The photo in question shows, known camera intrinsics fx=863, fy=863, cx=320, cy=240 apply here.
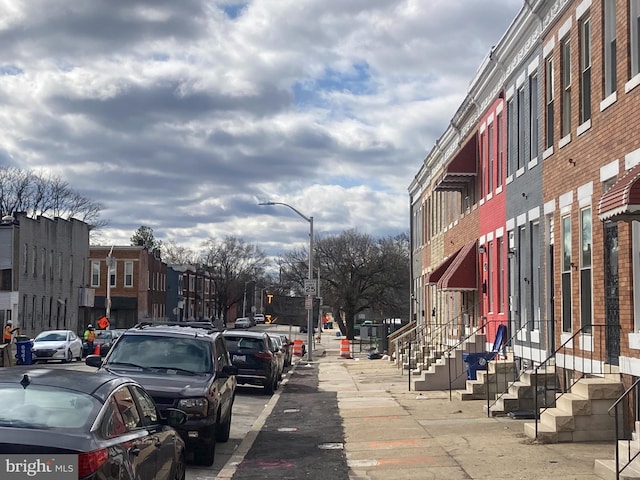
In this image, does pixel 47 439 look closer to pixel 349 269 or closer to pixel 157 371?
pixel 157 371

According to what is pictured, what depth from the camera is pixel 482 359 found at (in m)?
20.7

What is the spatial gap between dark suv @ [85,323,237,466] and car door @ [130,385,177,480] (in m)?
3.24

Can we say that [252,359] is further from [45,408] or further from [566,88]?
[45,408]

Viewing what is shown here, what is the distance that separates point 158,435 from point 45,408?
4.78ft

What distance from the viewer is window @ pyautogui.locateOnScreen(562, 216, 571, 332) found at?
15539 millimetres

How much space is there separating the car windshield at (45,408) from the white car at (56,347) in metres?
29.5

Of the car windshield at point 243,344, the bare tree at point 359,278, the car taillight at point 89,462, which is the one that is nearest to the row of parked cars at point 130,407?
the car taillight at point 89,462

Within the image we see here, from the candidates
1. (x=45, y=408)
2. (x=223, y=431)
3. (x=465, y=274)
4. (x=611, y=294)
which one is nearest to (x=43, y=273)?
(x=465, y=274)

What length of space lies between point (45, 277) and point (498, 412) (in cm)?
4155

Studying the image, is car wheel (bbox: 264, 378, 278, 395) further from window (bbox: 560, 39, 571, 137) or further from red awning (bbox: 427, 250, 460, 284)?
window (bbox: 560, 39, 571, 137)

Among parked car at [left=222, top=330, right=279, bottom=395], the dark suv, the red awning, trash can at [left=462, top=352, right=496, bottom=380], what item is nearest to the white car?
parked car at [left=222, top=330, right=279, bottom=395]

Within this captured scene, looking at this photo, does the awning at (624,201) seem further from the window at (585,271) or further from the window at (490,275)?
the window at (490,275)

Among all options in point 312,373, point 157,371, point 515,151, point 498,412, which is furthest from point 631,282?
point 312,373

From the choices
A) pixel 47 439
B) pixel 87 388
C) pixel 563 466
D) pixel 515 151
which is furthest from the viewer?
pixel 515 151
